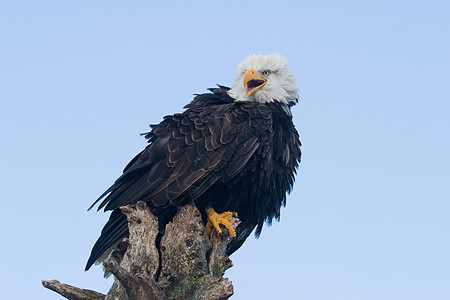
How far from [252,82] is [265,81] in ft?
0.58

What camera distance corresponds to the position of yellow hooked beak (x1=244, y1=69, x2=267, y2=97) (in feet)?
25.0

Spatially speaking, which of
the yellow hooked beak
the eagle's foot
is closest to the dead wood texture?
the eagle's foot

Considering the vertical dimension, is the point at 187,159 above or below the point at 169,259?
above

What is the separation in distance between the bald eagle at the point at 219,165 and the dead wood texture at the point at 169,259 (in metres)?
0.33

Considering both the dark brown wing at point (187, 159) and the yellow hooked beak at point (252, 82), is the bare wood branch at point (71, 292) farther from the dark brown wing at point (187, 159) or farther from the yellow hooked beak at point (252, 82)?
the yellow hooked beak at point (252, 82)

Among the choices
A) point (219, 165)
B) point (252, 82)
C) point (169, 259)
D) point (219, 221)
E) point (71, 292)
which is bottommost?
point (71, 292)

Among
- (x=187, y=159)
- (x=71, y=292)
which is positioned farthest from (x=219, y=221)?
(x=71, y=292)

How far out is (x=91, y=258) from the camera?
22.9 ft

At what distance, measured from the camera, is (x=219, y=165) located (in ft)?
22.4

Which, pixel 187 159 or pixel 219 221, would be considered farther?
pixel 187 159

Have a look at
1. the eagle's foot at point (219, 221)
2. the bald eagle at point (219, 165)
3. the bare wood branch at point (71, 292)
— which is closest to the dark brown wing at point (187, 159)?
the bald eagle at point (219, 165)

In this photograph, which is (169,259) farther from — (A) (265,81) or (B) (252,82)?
(A) (265,81)

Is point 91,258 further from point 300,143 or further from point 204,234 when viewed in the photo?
point 300,143

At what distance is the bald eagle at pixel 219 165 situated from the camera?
6.78 metres
